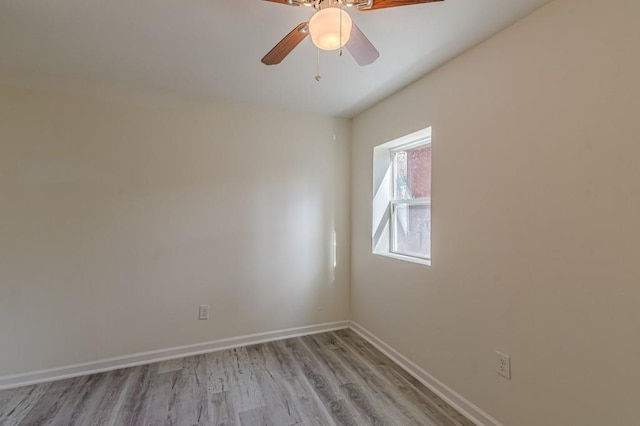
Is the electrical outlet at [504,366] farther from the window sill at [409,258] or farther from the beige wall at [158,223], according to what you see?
the beige wall at [158,223]

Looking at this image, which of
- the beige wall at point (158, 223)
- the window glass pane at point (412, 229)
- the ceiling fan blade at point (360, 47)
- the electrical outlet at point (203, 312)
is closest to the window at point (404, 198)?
the window glass pane at point (412, 229)

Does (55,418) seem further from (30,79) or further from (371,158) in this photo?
(371,158)

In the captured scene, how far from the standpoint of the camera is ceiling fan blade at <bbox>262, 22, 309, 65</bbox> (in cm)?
132

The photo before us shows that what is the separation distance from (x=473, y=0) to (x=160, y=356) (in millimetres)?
3294

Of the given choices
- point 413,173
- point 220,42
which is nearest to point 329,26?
point 220,42

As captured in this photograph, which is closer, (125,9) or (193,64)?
(125,9)

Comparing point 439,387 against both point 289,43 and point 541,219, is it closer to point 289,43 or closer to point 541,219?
point 541,219

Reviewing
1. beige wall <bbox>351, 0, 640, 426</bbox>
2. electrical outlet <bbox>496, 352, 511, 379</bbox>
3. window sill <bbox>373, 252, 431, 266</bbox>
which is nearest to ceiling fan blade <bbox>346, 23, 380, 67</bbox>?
beige wall <bbox>351, 0, 640, 426</bbox>

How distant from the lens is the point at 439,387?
6.64ft

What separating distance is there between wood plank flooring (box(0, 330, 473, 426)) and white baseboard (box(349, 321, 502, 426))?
0.05 meters

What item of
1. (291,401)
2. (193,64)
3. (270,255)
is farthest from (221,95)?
(291,401)

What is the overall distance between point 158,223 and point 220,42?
157 centimetres

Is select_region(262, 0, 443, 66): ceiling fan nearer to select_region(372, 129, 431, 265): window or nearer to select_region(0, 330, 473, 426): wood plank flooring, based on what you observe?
select_region(372, 129, 431, 265): window

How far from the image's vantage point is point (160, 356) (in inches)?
98.8
